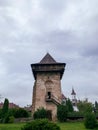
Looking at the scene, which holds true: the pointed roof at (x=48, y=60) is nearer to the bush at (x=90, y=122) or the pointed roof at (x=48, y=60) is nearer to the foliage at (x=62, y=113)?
the foliage at (x=62, y=113)

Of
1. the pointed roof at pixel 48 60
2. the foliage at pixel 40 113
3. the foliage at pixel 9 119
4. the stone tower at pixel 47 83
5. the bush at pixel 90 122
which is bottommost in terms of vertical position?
the bush at pixel 90 122

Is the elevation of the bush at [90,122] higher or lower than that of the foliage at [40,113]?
lower

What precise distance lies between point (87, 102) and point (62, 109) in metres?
33.4

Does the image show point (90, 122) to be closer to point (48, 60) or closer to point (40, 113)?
point (40, 113)

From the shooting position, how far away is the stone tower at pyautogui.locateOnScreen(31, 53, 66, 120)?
5072cm

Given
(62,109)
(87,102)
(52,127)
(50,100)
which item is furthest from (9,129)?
(87,102)

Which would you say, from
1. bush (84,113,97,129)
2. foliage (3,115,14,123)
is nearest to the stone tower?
foliage (3,115,14,123)

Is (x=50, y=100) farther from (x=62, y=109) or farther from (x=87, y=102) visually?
(x=87, y=102)

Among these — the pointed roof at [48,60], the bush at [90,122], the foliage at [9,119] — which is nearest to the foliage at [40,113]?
the foliage at [9,119]

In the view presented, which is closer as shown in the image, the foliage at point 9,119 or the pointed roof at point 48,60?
the foliage at point 9,119

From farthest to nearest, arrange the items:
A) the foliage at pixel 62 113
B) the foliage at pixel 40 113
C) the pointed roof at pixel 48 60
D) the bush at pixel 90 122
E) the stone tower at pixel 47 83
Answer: the pointed roof at pixel 48 60, the stone tower at pixel 47 83, the foliage at pixel 40 113, the foliage at pixel 62 113, the bush at pixel 90 122

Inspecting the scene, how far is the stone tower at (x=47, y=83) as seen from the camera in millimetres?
50719

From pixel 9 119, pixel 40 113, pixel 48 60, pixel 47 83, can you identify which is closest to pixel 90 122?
pixel 40 113

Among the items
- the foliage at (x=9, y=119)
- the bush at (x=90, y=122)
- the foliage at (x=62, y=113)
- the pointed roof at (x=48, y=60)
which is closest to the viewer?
the bush at (x=90, y=122)
